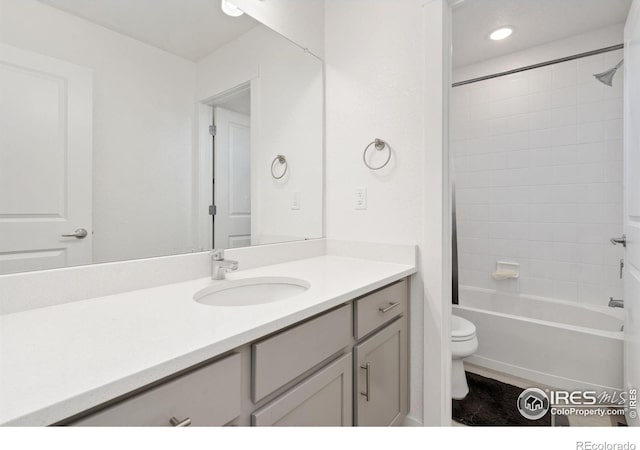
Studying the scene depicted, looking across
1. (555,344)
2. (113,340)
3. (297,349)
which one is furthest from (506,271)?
(113,340)

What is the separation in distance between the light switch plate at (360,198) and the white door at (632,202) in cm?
105

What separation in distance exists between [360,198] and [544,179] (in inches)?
66.6

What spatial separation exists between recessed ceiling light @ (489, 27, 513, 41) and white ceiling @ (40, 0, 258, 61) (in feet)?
5.75

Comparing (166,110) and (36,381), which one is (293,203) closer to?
(166,110)

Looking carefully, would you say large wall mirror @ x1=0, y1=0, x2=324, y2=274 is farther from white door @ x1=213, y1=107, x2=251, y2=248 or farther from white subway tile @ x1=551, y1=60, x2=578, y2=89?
white subway tile @ x1=551, y1=60, x2=578, y2=89

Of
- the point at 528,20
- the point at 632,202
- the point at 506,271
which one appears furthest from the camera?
the point at 506,271

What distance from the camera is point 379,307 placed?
45.1 inches

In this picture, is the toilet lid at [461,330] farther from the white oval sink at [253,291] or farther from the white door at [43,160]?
the white door at [43,160]

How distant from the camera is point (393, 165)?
1.45m

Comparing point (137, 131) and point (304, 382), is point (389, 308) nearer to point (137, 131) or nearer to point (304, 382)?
point (304, 382)

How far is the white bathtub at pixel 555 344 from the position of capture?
67.2 inches

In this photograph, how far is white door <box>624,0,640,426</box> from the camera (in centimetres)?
118

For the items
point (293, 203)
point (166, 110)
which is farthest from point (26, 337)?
point (293, 203)

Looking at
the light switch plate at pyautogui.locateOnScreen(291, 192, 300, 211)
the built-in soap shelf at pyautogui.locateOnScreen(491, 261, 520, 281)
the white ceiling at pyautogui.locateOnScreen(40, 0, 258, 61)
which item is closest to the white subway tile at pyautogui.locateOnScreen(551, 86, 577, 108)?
the built-in soap shelf at pyautogui.locateOnScreen(491, 261, 520, 281)
